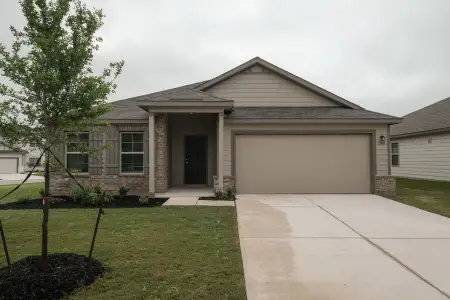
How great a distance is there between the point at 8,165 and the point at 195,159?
26.3 meters

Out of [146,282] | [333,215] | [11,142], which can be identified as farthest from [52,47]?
[333,215]

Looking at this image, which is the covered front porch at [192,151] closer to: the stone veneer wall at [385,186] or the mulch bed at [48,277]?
the stone veneer wall at [385,186]

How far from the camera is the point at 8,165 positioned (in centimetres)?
3123

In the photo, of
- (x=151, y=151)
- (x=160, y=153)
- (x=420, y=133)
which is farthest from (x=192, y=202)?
(x=420, y=133)

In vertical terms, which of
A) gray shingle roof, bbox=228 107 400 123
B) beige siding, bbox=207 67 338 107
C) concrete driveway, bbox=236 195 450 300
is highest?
beige siding, bbox=207 67 338 107

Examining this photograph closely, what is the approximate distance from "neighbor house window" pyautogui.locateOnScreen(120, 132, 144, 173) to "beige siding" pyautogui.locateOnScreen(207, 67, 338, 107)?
3.89 metres

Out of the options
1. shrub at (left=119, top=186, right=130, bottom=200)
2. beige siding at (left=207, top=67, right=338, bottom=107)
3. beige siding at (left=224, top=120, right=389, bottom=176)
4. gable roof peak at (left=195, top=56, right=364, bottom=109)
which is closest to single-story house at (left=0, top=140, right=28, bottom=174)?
shrub at (left=119, top=186, right=130, bottom=200)

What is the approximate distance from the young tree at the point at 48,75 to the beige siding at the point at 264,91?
32.5 ft

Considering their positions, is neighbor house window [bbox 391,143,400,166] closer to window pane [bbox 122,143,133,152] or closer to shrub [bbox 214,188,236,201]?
shrub [bbox 214,188,236,201]

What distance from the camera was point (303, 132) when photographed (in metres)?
12.0

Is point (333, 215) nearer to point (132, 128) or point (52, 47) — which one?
point (52, 47)

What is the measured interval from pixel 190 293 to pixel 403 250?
3.64m

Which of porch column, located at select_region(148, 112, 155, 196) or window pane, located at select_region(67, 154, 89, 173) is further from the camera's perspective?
window pane, located at select_region(67, 154, 89, 173)

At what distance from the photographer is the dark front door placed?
558 inches
